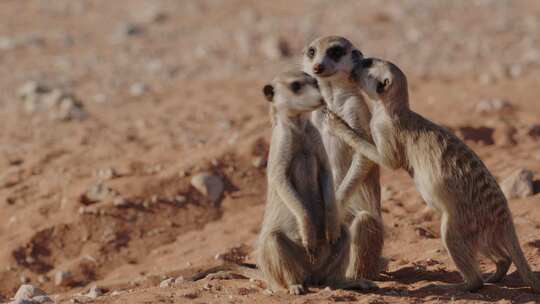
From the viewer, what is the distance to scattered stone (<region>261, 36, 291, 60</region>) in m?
12.8

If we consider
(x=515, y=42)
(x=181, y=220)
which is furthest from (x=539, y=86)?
(x=181, y=220)

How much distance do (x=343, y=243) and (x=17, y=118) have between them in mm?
5954

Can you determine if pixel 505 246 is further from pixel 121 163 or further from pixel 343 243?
pixel 121 163

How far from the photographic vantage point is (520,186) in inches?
258

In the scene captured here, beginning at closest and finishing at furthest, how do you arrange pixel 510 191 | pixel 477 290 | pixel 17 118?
pixel 477 290 → pixel 510 191 → pixel 17 118

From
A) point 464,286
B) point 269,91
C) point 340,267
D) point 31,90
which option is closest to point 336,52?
point 269,91

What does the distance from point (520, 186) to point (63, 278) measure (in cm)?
311

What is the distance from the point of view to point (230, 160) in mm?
7738

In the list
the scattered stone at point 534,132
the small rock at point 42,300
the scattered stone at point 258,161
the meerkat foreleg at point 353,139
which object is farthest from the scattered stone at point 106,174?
the scattered stone at point 534,132

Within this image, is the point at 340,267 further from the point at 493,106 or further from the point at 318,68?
the point at 493,106

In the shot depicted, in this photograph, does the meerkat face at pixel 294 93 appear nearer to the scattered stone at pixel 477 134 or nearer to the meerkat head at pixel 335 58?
the meerkat head at pixel 335 58

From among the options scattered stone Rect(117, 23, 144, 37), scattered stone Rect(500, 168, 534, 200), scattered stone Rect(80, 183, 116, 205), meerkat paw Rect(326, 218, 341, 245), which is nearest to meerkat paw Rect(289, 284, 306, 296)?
meerkat paw Rect(326, 218, 341, 245)

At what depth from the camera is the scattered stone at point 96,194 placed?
7.25 metres

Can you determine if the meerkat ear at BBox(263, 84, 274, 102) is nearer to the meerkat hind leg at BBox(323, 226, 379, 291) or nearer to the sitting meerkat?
the sitting meerkat
